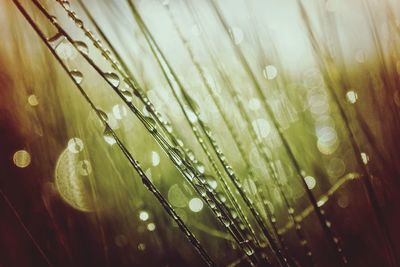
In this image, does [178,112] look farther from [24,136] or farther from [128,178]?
[24,136]

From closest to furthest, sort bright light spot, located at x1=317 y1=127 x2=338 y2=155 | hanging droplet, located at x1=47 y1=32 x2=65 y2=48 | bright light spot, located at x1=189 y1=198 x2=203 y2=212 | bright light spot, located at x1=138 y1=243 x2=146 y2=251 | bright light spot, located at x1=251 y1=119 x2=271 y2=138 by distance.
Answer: hanging droplet, located at x1=47 y1=32 x2=65 y2=48, bright light spot, located at x1=251 y1=119 x2=271 y2=138, bright light spot, located at x1=138 y1=243 x2=146 y2=251, bright light spot, located at x1=189 y1=198 x2=203 y2=212, bright light spot, located at x1=317 y1=127 x2=338 y2=155

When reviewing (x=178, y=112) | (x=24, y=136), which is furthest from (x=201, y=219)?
(x=24, y=136)

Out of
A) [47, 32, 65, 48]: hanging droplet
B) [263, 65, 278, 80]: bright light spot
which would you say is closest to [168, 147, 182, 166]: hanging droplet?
[47, 32, 65, 48]: hanging droplet

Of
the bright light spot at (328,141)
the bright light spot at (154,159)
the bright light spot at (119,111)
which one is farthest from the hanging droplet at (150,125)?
the bright light spot at (328,141)

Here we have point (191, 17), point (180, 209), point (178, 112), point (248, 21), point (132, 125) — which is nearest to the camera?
point (191, 17)

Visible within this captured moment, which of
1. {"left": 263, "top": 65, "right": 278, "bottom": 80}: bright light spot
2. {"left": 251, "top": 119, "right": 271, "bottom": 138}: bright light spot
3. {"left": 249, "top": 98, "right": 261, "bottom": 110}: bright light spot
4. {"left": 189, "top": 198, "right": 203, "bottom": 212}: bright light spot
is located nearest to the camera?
{"left": 251, "top": 119, "right": 271, "bottom": 138}: bright light spot

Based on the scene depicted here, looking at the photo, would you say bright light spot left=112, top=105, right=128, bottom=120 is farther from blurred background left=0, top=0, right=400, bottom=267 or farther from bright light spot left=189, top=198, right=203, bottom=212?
bright light spot left=189, top=198, right=203, bottom=212
